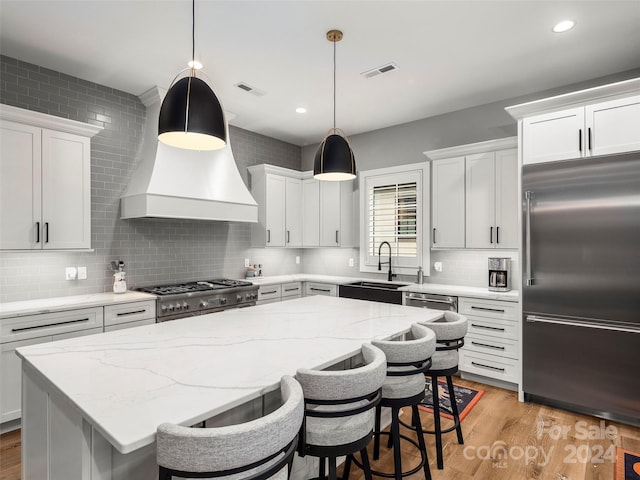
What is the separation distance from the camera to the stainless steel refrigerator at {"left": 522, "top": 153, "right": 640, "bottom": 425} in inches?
108

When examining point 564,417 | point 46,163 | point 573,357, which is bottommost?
point 564,417

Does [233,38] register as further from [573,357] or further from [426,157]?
[573,357]

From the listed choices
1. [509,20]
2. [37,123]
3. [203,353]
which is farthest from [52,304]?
[509,20]

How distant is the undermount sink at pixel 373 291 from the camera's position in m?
4.20

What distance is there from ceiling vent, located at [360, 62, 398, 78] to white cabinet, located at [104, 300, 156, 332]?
9.62 ft

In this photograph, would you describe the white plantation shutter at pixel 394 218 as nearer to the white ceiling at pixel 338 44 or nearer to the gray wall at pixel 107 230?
the white ceiling at pixel 338 44

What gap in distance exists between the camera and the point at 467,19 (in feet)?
8.49

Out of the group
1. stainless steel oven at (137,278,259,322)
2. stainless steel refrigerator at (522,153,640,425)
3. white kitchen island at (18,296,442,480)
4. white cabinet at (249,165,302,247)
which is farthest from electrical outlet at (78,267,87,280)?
stainless steel refrigerator at (522,153,640,425)

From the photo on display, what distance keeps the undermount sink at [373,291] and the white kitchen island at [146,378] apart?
5.86 ft

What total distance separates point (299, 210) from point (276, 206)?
0.45 metres

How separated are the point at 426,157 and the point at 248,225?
8.34ft

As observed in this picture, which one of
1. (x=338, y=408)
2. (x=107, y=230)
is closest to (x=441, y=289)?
(x=338, y=408)

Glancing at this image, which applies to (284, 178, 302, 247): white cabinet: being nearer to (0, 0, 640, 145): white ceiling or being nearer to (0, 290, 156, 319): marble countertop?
(0, 0, 640, 145): white ceiling

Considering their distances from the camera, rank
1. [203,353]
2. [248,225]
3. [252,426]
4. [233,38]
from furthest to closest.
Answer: [248,225], [233,38], [203,353], [252,426]
